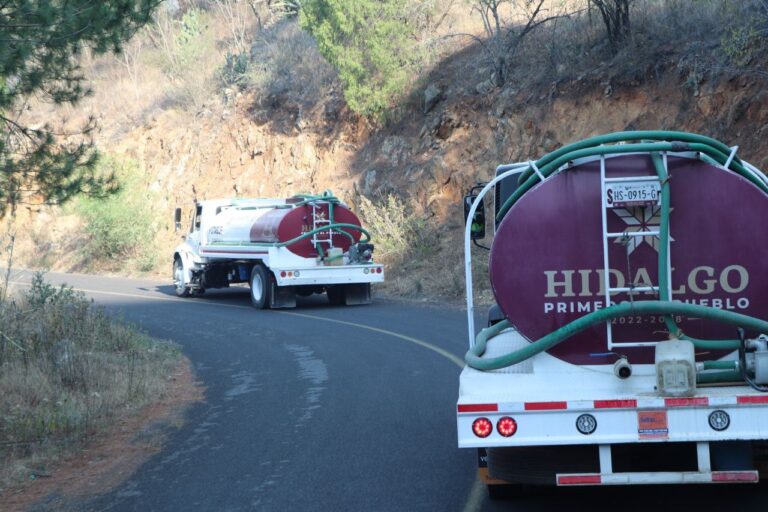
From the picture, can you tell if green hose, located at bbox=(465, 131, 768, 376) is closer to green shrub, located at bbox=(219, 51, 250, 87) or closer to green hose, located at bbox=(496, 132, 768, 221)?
green hose, located at bbox=(496, 132, 768, 221)

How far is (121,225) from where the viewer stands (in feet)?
128

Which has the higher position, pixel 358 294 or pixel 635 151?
pixel 635 151

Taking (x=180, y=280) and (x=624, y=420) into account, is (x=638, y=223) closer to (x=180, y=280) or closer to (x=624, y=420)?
(x=624, y=420)

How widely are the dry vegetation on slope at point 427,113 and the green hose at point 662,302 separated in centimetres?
965

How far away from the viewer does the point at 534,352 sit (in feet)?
18.9

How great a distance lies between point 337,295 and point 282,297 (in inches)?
59.3

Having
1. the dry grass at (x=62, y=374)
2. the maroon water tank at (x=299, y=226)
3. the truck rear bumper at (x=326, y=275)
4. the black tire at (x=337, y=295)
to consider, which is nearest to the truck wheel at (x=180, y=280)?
the maroon water tank at (x=299, y=226)

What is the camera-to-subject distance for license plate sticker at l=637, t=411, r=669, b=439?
532 centimetres

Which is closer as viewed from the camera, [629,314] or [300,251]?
[629,314]

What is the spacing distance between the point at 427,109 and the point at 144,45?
3487cm

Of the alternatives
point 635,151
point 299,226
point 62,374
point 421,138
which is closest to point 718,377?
point 635,151

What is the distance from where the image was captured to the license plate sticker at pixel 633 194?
18.7 feet

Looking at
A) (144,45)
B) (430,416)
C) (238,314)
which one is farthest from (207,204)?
(144,45)

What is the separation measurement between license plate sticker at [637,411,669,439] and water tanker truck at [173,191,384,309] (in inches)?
651
